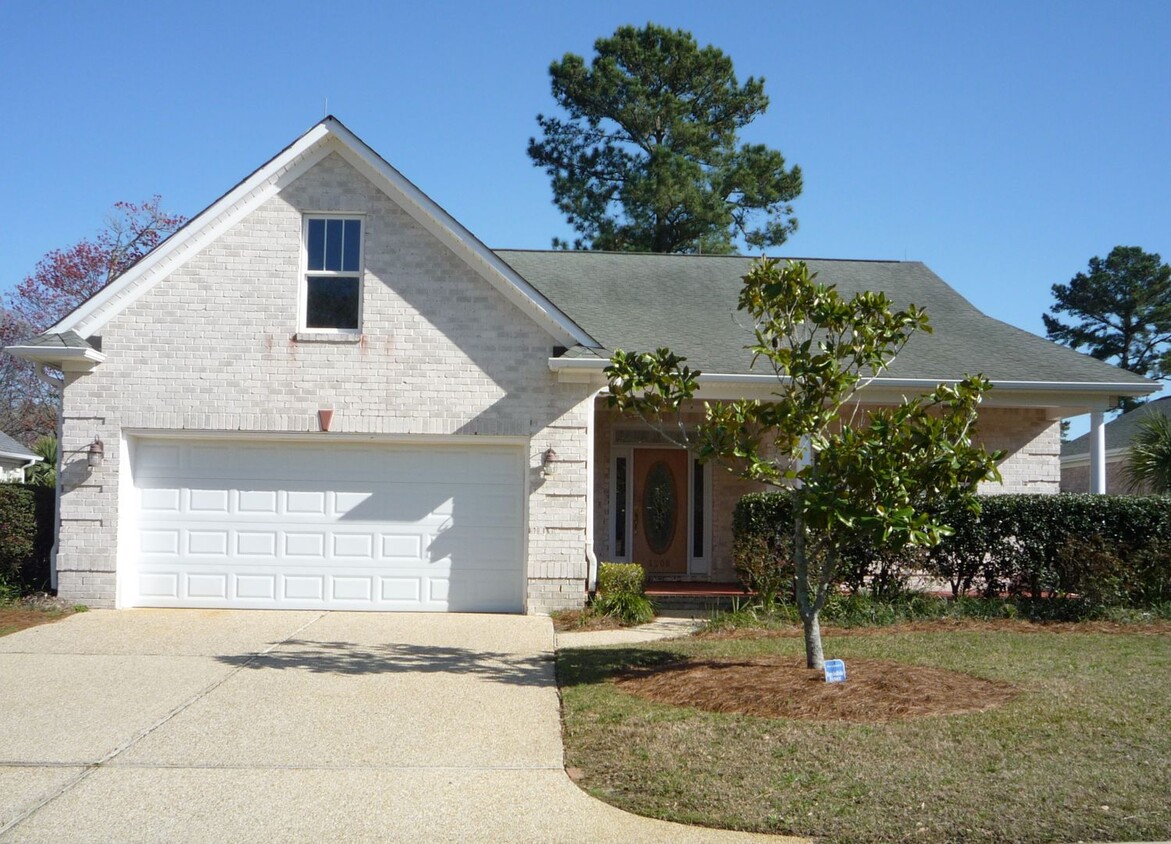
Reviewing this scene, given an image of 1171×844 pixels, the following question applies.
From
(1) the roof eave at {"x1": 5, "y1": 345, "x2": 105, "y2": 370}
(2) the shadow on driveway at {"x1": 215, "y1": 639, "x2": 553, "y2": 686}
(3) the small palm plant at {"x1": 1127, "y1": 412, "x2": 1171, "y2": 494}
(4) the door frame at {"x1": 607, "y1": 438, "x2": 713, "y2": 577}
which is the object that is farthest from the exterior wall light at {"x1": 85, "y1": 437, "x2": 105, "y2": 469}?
(3) the small palm plant at {"x1": 1127, "y1": 412, "x2": 1171, "y2": 494}

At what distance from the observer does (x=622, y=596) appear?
515 inches

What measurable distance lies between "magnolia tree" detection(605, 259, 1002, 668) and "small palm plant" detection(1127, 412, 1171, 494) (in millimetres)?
9166

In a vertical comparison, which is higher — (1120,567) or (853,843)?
(1120,567)

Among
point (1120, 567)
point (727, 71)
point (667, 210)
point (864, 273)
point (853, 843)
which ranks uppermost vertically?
point (727, 71)

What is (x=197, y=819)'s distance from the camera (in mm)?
5805

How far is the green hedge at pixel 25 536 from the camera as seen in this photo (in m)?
13.1

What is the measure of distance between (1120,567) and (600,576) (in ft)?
20.4

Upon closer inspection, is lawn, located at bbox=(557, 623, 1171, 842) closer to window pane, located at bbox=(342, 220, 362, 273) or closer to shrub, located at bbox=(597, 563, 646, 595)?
shrub, located at bbox=(597, 563, 646, 595)

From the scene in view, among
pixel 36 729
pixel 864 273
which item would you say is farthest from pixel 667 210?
pixel 36 729

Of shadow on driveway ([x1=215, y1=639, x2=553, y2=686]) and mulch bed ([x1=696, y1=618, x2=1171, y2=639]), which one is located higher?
mulch bed ([x1=696, y1=618, x2=1171, y2=639])

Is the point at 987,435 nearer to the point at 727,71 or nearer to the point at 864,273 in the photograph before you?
the point at 864,273

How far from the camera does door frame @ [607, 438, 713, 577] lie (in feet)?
55.2

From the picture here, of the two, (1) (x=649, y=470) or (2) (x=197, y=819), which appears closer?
(2) (x=197, y=819)

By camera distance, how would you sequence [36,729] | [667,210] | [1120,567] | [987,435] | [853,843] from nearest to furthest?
[853,843] < [36,729] < [1120,567] < [987,435] < [667,210]
